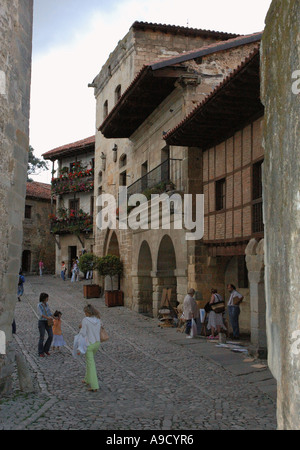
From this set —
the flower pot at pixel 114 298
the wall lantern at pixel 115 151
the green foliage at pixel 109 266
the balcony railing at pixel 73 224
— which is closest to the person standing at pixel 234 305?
the flower pot at pixel 114 298

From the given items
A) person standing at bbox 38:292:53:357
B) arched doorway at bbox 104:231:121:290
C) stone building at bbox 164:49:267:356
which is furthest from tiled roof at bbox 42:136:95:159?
person standing at bbox 38:292:53:357

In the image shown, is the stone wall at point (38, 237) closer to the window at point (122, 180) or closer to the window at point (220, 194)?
the window at point (122, 180)

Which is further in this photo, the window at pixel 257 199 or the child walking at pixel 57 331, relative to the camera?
the window at pixel 257 199

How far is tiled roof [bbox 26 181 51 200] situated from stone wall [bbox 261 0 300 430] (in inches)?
1413

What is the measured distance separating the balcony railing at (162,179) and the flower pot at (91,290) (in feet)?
21.6

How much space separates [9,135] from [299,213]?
5139 mm

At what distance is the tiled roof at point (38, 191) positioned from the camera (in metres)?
38.2

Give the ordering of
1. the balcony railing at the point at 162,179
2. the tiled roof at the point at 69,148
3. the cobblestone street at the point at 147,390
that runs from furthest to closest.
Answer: the tiled roof at the point at 69,148 < the balcony railing at the point at 162,179 < the cobblestone street at the point at 147,390

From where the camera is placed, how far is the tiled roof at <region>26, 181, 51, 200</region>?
38.2 m

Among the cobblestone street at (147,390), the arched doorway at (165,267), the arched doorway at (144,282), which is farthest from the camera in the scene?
the arched doorway at (144,282)
